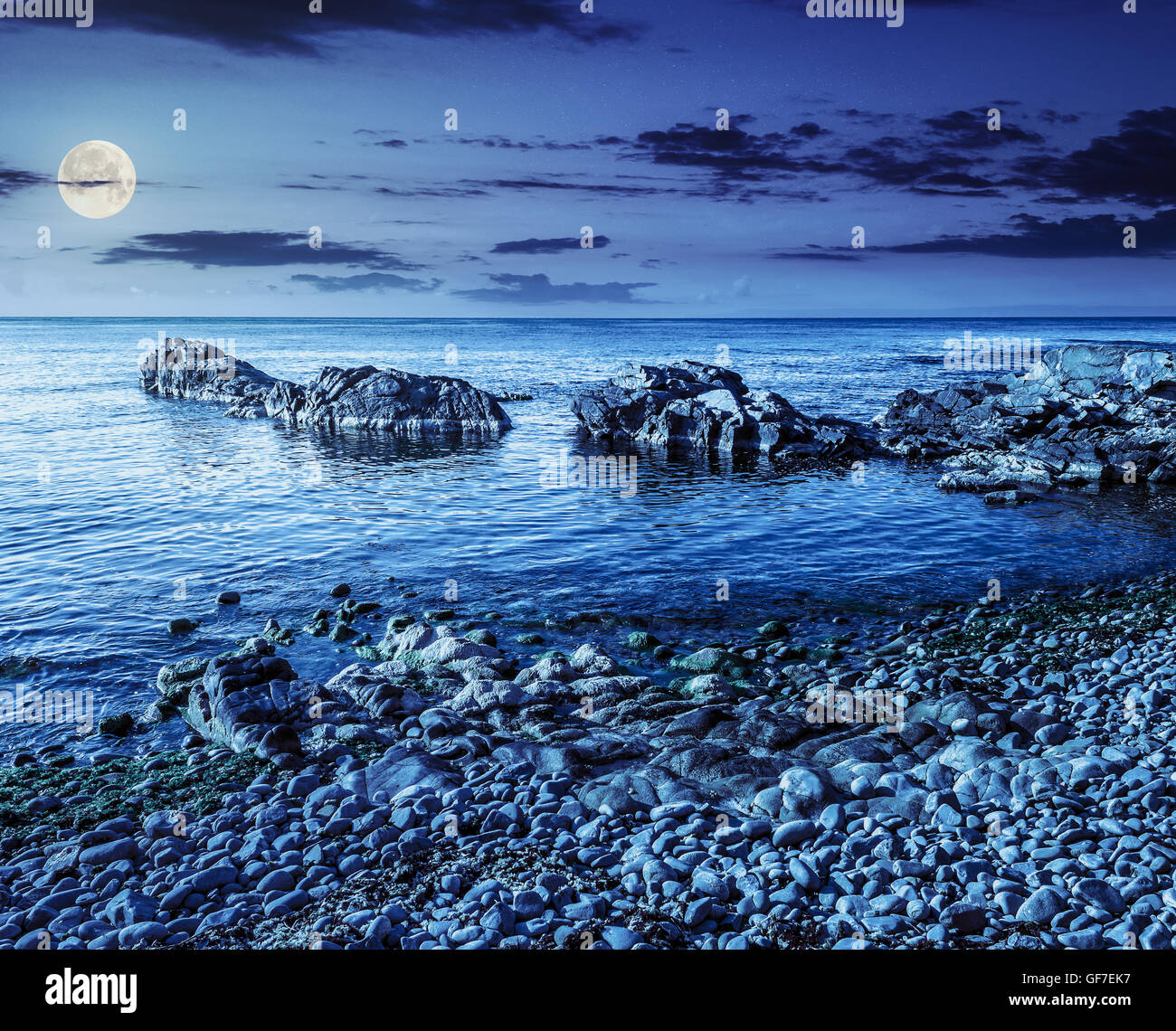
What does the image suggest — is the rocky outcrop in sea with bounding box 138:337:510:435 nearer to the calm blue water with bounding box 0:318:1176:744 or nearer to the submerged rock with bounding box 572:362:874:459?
the calm blue water with bounding box 0:318:1176:744

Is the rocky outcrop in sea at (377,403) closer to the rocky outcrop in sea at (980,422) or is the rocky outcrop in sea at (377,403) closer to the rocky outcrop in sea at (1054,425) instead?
the rocky outcrop in sea at (980,422)

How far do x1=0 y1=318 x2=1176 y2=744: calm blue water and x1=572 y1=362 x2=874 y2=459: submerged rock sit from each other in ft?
7.75

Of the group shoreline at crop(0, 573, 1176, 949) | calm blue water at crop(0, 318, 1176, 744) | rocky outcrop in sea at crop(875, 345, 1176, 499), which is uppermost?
rocky outcrop in sea at crop(875, 345, 1176, 499)

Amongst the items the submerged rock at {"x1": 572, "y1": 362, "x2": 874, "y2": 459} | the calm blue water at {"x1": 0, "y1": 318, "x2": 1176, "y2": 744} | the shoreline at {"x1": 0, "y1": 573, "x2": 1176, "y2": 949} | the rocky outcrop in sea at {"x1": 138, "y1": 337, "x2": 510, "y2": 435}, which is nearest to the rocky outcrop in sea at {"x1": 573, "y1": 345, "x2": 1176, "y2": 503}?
the submerged rock at {"x1": 572, "y1": 362, "x2": 874, "y2": 459}

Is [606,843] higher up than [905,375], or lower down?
lower down

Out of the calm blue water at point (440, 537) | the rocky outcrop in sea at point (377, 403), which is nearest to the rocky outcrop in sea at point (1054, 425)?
the calm blue water at point (440, 537)

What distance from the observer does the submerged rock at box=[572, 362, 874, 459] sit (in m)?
35.4

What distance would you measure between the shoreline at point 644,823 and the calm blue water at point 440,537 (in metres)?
4.01

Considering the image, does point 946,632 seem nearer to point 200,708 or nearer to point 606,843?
point 606,843

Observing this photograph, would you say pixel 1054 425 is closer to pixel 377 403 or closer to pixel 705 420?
pixel 705 420

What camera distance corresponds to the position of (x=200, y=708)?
37.7 feet

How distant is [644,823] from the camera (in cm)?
861

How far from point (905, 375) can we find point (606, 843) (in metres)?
71.6
